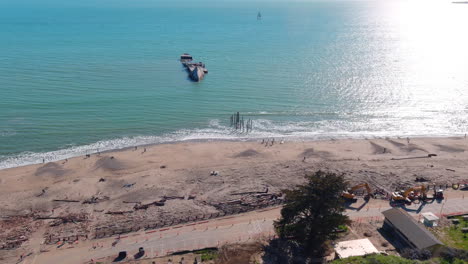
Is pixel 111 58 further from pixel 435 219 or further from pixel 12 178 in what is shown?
pixel 435 219

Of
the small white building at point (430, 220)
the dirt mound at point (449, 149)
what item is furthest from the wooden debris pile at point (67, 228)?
the dirt mound at point (449, 149)

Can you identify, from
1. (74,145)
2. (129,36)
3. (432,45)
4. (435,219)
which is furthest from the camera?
(129,36)

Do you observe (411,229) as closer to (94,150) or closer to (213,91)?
(94,150)

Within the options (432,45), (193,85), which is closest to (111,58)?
(193,85)

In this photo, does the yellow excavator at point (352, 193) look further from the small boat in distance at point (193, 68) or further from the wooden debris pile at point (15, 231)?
the small boat in distance at point (193, 68)

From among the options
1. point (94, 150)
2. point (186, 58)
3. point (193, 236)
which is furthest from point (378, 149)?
point (186, 58)
